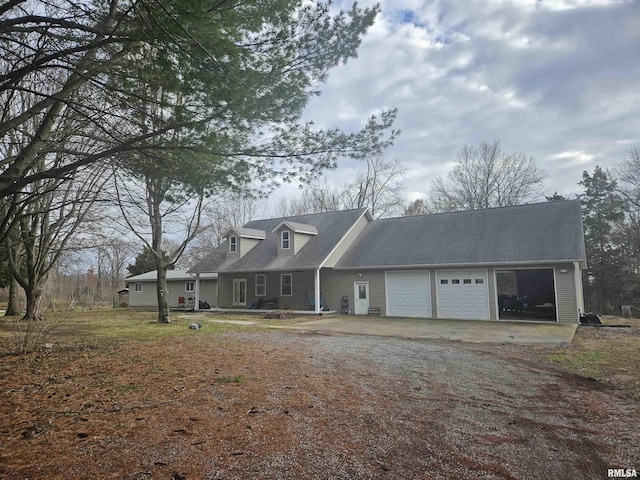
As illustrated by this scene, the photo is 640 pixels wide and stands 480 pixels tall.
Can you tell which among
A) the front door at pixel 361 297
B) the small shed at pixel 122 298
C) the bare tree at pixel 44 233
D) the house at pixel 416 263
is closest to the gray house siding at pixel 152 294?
the small shed at pixel 122 298

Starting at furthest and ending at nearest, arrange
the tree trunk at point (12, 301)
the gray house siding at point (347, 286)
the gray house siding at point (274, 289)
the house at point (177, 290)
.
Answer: the house at point (177, 290)
the gray house siding at point (274, 289)
the tree trunk at point (12, 301)
the gray house siding at point (347, 286)

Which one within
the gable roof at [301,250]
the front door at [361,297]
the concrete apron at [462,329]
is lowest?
the concrete apron at [462,329]

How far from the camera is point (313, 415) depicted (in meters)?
4.27

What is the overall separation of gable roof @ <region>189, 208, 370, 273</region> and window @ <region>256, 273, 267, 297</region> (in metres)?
1.20

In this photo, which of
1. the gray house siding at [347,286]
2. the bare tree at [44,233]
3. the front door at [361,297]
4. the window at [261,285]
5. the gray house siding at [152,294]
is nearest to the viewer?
the bare tree at [44,233]

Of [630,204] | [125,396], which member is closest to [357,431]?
[125,396]

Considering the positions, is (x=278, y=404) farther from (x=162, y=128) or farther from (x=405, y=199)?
(x=405, y=199)

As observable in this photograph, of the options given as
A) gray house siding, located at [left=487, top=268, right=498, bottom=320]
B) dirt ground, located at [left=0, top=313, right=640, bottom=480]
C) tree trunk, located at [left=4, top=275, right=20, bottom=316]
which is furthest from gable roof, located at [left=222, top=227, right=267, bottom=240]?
dirt ground, located at [left=0, top=313, right=640, bottom=480]

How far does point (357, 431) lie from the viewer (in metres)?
3.82

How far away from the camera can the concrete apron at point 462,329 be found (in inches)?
434

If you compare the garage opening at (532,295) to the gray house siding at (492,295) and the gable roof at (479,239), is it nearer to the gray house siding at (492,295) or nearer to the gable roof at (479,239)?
the gable roof at (479,239)

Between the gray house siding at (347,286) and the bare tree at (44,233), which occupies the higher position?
the bare tree at (44,233)

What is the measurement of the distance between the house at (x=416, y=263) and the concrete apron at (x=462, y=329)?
54.6 inches

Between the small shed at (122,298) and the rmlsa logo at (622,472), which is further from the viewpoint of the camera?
the small shed at (122,298)
